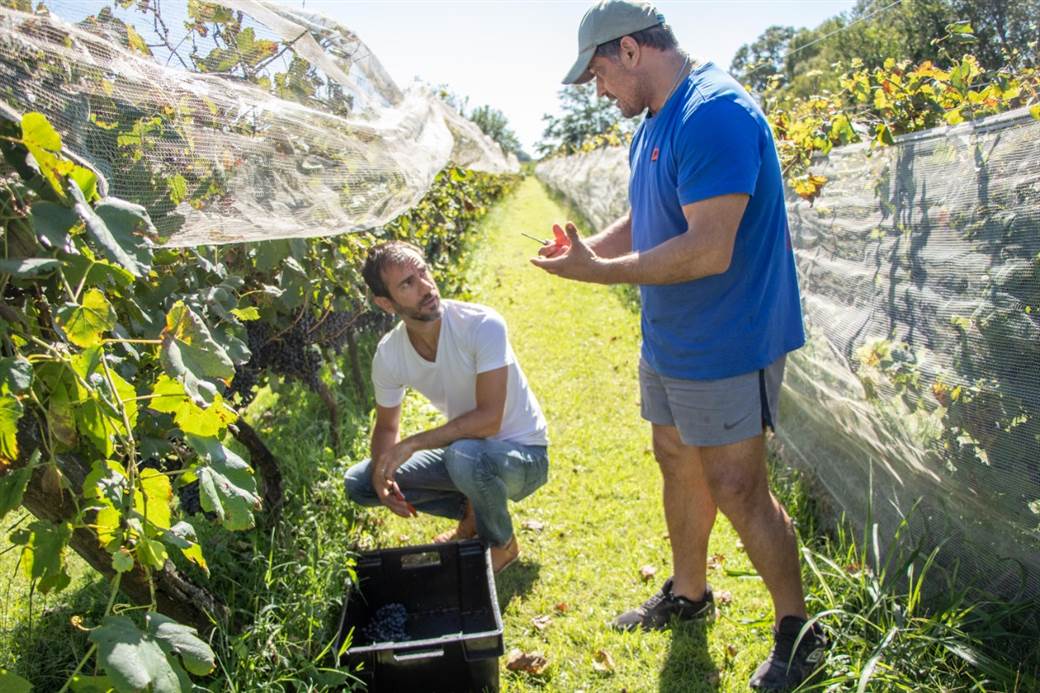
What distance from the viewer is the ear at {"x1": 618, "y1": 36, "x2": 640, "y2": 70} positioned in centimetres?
239

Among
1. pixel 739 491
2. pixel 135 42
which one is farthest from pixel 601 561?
pixel 135 42

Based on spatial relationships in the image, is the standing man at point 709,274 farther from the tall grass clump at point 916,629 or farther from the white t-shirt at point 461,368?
the white t-shirt at point 461,368

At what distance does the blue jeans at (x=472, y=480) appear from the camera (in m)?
3.04

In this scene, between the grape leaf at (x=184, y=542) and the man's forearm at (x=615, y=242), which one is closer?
the grape leaf at (x=184, y=542)

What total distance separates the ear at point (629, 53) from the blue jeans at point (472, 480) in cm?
149

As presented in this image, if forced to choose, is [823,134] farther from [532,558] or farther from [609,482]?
[532,558]

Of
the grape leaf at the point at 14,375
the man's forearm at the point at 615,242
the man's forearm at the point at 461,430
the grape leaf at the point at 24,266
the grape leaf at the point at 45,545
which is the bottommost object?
the man's forearm at the point at 461,430

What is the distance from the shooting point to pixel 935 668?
7.49ft

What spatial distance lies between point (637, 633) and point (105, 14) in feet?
8.30

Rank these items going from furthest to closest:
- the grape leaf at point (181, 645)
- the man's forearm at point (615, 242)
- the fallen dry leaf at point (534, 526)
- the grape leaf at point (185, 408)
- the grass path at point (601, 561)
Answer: the fallen dry leaf at point (534, 526)
the man's forearm at point (615, 242)
the grass path at point (601, 561)
the grape leaf at point (185, 408)
the grape leaf at point (181, 645)

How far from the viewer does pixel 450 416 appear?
11.0ft

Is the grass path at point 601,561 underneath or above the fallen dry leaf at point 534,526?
underneath

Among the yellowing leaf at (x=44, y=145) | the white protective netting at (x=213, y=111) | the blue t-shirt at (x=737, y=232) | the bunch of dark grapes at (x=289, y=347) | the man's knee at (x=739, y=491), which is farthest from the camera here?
the bunch of dark grapes at (x=289, y=347)

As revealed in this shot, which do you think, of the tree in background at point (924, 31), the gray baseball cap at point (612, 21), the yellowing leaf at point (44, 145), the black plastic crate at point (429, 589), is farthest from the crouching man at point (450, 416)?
the tree in background at point (924, 31)
